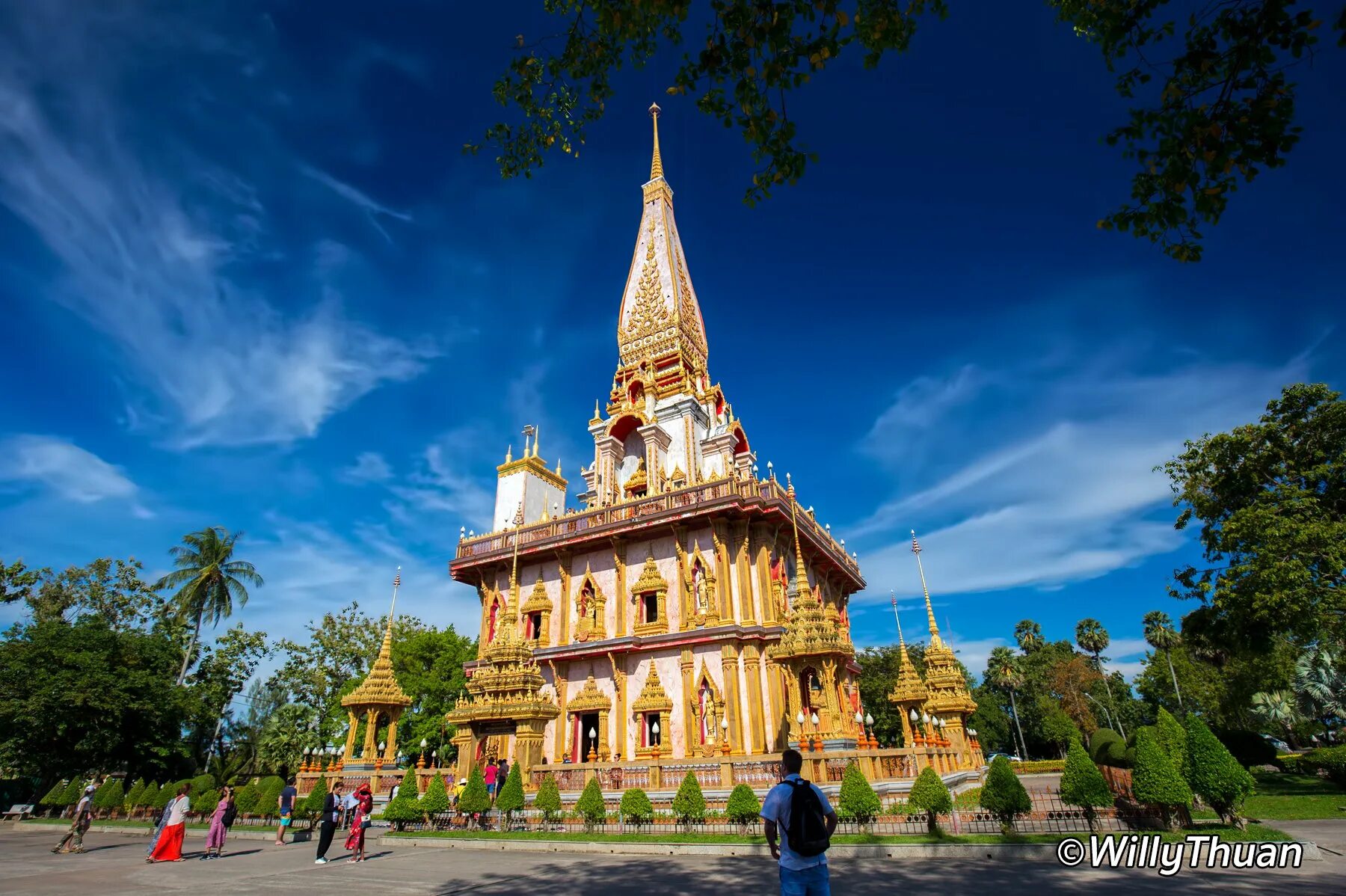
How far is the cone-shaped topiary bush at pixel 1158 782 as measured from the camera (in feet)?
34.3

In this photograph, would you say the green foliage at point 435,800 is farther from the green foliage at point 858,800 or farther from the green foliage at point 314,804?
the green foliage at point 858,800

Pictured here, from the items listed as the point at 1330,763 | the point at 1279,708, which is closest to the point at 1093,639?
the point at 1279,708

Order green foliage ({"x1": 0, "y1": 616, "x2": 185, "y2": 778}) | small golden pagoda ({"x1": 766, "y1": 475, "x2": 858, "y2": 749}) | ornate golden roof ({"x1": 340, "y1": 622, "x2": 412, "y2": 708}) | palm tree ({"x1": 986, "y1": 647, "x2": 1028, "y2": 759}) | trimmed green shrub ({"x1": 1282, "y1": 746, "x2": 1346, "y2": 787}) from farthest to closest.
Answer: palm tree ({"x1": 986, "y1": 647, "x2": 1028, "y2": 759}), green foliage ({"x1": 0, "y1": 616, "x2": 185, "y2": 778}), ornate golden roof ({"x1": 340, "y1": 622, "x2": 412, "y2": 708}), trimmed green shrub ({"x1": 1282, "y1": 746, "x2": 1346, "y2": 787}), small golden pagoda ({"x1": 766, "y1": 475, "x2": 858, "y2": 749})

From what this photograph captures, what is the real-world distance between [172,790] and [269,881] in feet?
56.0

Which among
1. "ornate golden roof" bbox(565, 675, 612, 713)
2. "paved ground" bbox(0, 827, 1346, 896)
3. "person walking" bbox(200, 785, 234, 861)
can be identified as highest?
"ornate golden roof" bbox(565, 675, 612, 713)

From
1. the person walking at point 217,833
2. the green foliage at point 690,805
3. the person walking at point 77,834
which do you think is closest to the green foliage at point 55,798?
the person walking at point 77,834

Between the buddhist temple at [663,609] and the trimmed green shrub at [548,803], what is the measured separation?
5.38ft

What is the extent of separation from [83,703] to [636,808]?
26.6m

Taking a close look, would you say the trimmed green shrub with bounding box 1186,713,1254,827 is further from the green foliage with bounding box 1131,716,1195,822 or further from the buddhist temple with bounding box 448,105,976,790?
the buddhist temple with bounding box 448,105,976,790

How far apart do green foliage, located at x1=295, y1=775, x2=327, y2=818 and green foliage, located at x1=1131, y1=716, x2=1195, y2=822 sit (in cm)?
1803

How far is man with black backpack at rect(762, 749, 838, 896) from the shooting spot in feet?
16.1

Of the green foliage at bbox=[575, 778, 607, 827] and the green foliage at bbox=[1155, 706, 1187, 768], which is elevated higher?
the green foliage at bbox=[1155, 706, 1187, 768]

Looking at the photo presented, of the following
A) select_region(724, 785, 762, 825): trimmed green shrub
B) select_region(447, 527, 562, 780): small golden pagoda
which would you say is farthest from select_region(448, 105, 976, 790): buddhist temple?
select_region(724, 785, 762, 825): trimmed green shrub

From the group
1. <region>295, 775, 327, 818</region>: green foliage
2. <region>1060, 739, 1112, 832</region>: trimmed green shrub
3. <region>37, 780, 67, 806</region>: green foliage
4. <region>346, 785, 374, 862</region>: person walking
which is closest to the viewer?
<region>1060, 739, 1112, 832</region>: trimmed green shrub
